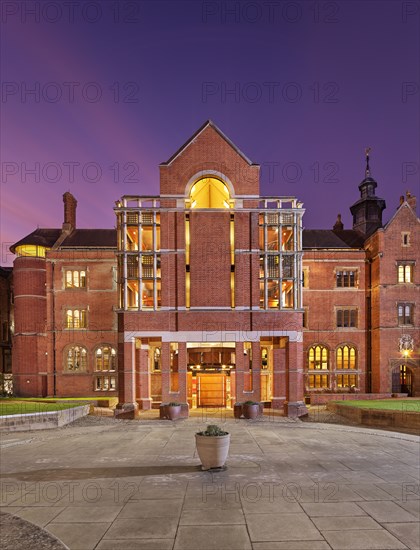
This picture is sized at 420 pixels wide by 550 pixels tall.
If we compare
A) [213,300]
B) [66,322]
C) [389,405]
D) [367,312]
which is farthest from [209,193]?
[389,405]

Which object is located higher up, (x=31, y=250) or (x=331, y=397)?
(x=31, y=250)

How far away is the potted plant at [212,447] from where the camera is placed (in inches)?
483

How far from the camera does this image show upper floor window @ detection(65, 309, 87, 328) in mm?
38000

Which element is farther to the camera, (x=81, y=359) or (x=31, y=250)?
(x=31, y=250)

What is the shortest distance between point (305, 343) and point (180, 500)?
2936 cm

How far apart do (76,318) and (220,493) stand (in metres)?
30.7

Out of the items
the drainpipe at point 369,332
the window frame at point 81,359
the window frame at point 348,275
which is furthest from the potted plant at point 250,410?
the window frame at point 81,359

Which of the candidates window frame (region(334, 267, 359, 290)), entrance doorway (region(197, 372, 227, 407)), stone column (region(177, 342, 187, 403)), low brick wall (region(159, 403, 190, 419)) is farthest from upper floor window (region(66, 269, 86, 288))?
window frame (region(334, 267, 359, 290))

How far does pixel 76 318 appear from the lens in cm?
3816

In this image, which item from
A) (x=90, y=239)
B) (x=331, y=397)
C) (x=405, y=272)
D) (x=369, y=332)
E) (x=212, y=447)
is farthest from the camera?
(x=90, y=239)

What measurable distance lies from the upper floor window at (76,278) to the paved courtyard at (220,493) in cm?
2148

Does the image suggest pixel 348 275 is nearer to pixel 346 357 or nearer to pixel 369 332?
pixel 369 332

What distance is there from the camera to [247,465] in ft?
44.2

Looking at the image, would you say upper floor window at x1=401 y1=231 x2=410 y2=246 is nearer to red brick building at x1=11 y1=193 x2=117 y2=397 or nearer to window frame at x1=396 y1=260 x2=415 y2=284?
window frame at x1=396 y1=260 x2=415 y2=284
